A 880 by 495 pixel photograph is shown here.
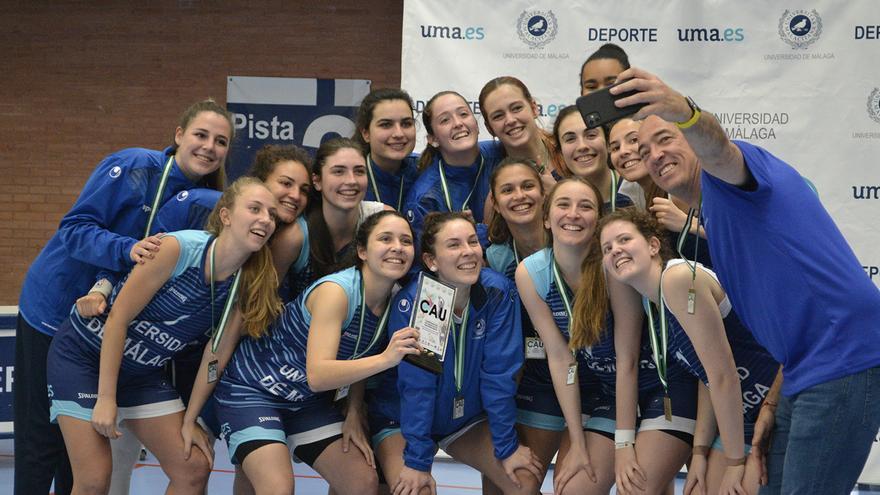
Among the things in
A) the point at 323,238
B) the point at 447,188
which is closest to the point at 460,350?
the point at 323,238

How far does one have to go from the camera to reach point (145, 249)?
153 inches

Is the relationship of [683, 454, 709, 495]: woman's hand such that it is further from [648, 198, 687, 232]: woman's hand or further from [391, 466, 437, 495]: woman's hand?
[391, 466, 437, 495]: woman's hand

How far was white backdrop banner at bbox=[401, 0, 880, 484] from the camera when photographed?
636 cm

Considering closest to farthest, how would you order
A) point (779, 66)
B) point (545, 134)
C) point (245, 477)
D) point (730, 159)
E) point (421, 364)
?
point (730, 159), point (421, 364), point (245, 477), point (545, 134), point (779, 66)

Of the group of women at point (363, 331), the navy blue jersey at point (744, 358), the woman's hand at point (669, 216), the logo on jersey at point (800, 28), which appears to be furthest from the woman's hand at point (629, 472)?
the logo on jersey at point (800, 28)

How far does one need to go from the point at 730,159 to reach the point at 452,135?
233cm

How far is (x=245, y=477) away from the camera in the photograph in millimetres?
4395

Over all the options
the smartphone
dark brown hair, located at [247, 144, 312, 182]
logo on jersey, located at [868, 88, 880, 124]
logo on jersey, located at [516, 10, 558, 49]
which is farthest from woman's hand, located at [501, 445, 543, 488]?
logo on jersey, located at [868, 88, 880, 124]

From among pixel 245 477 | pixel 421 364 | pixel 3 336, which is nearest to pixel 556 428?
pixel 421 364

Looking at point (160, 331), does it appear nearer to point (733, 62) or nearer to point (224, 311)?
point (224, 311)

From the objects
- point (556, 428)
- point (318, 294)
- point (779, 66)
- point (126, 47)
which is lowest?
point (556, 428)

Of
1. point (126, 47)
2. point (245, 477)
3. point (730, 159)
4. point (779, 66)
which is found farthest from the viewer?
point (126, 47)

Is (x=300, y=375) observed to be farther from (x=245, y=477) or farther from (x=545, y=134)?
(x=545, y=134)

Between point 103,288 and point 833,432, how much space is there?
10.3 ft
